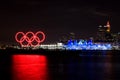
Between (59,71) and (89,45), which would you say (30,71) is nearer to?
(59,71)

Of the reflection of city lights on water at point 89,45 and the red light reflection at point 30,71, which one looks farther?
the reflection of city lights on water at point 89,45

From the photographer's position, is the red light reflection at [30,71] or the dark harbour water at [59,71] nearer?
the red light reflection at [30,71]

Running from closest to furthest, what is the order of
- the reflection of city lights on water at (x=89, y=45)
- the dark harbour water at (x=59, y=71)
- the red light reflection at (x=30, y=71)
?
the red light reflection at (x=30, y=71)
the dark harbour water at (x=59, y=71)
the reflection of city lights on water at (x=89, y=45)

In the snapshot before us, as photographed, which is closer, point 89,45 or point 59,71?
point 59,71

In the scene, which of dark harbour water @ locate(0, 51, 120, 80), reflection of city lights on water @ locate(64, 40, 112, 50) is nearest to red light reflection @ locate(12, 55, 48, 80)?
dark harbour water @ locate(0, 51, 120, 80)

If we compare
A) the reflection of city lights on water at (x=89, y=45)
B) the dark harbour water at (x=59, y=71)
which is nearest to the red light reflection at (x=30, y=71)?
the dark harbour water at (x=59, y=71)

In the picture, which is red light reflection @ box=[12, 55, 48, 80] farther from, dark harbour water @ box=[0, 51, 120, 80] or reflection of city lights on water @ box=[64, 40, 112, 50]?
reflection of city lights on water @ box=[64, 40, 112, 50]

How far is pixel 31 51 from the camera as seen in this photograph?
112 meters

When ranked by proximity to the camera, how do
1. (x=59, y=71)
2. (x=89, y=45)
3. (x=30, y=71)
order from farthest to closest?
(x=89, y=45) < (x=59, y=71) < (x=30, y=71)

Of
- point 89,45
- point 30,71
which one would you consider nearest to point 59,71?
point 30,71

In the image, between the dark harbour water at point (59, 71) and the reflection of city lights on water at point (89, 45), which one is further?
the reflection of city lights on water at point (89, 45)

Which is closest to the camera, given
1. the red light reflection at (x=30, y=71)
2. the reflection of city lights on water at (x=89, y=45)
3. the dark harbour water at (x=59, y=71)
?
→ the red light reflection at (x=30, y=71)

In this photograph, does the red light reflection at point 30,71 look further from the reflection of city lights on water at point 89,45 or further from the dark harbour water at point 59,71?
the reflection of city lights on water at point 89,45

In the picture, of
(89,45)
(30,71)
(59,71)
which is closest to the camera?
(30,71)
